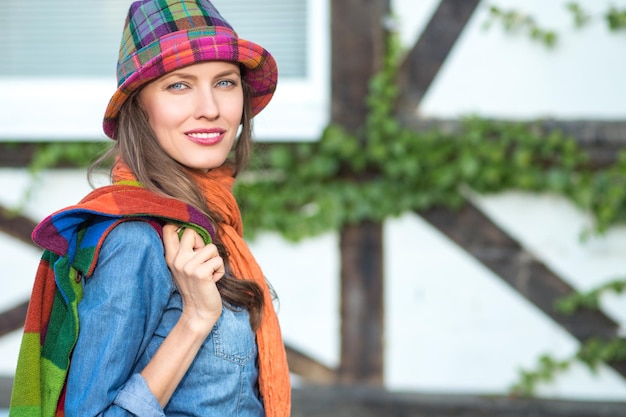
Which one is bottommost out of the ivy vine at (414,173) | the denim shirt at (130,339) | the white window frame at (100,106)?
the denim shirt at (130,339)

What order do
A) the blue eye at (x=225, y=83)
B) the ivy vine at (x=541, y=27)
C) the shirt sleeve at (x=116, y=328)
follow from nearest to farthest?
the shirt sleeve at (x=116, y=328) → the blue eye at (x=225, y=83) → the ivy vine at (x=541, y=27)

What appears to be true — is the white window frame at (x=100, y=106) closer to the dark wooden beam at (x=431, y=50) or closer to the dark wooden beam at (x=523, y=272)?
the dark wooden beam at (x=431, y=50)

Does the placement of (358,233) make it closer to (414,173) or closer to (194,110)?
(414,173)

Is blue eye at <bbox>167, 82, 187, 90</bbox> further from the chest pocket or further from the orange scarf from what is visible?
the chest pocket

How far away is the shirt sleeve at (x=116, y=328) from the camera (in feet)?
4.73

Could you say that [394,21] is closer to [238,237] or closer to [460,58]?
[460,58]

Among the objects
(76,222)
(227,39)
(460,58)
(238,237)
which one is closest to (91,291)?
(76,222)

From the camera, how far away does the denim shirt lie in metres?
1.44

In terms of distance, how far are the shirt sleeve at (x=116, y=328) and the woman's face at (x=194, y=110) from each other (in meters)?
0.22

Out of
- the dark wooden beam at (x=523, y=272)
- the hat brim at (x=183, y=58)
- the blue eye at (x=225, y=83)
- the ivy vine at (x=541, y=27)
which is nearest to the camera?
the hat brim at (x=183, y=58)

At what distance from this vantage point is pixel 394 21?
156 inches

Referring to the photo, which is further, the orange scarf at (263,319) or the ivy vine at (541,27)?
the ivy vine at (541,27)

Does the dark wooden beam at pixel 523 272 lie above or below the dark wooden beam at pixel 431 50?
below

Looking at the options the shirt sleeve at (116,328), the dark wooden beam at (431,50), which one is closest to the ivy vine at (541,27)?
the dark wooden beam at (431,50)
